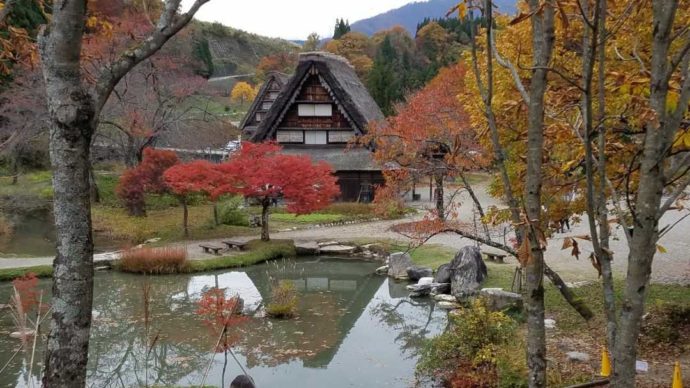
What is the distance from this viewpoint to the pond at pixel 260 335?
726 cm

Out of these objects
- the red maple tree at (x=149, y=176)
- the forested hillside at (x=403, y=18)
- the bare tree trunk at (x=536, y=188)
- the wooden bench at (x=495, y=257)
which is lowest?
the wooden bench at (x=495, y=257)

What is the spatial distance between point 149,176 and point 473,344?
14.2 m

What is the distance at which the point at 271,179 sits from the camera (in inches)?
585

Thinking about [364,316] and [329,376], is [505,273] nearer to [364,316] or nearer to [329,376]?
[364,316]

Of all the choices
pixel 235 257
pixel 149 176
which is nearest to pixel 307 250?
pixel 235 257

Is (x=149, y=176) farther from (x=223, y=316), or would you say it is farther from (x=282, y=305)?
(x=223, y=316)

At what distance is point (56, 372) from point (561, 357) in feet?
18.4

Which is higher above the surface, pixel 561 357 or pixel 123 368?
pixel 561 357

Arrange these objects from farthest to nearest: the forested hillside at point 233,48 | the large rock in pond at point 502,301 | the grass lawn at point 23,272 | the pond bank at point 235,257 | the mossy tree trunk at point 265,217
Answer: the forested hillside at point 233,48 → the mossy tree trunk at point 265,217 → the pond bank at point 235,257 → the grass lawn at point 23,272 → the large rock in pond at point 502,301

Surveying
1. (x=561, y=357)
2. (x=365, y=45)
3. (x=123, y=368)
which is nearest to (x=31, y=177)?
(x=123, y=368)

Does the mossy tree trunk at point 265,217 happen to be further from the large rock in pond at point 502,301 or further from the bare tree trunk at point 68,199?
the bare tree trunk at point 68,199

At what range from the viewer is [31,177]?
24.4 m

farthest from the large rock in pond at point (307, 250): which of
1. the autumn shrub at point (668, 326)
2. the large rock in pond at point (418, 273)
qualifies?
the autumn shrub at point (668, 326)

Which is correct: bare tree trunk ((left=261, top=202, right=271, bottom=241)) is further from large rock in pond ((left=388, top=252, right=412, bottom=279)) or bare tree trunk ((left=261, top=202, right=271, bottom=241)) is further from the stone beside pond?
the stone beside pond
